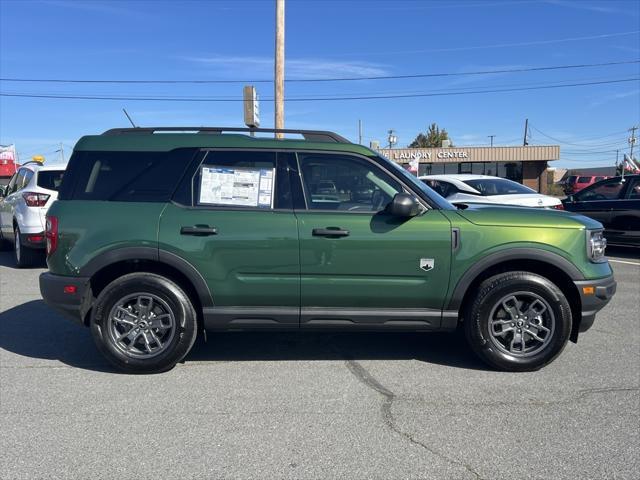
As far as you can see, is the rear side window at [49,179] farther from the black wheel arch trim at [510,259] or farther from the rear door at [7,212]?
the black wheel arch trim at [510,259]

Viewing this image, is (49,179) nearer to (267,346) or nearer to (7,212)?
(7,212)

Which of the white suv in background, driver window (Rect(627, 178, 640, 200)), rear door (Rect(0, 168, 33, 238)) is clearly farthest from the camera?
driver window (Rect(627, 178, 640, 200))

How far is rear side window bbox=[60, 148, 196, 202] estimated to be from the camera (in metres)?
4.40

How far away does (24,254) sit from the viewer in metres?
9.05

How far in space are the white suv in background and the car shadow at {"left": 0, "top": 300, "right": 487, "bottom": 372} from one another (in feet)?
10.7

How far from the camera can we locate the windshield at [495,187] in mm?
10430

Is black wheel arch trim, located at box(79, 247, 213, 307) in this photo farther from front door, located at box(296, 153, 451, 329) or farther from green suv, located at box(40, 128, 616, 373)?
front door, located at box(296, 153, 451, 329)

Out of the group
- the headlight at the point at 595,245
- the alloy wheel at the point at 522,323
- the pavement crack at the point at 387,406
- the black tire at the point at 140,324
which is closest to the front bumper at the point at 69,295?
the black tire at the point at 140,324

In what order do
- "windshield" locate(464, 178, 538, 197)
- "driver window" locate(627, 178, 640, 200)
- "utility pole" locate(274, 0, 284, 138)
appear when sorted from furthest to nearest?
"utility pole" locate(274, 0, 284, 138), "driver window" locate(627, 178, 640, 200), "windshield" locate(464, 178, 538, 197)

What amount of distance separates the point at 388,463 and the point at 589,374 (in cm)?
231

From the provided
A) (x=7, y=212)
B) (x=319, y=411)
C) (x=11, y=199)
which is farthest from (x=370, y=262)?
(x=7, y=212)

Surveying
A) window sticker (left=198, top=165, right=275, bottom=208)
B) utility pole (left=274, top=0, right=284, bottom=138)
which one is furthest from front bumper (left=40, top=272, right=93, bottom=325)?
utility pole (left=274, top=0, right=284, bottom=138)

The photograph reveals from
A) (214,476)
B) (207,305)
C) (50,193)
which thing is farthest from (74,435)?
(50,193)

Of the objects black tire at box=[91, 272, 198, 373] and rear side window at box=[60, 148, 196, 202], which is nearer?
black tire at box=[91, 272, 198, 373]
